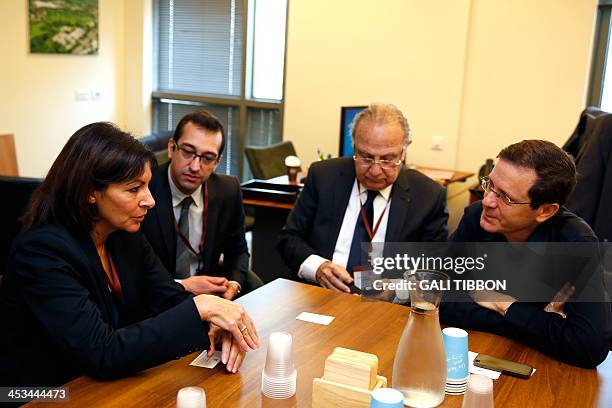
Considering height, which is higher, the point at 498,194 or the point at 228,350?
the point at 498,194

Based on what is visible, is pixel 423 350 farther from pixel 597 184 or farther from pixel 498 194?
pixel 597 184

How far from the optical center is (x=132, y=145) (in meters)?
1.98

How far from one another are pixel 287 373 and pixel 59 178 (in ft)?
2.78

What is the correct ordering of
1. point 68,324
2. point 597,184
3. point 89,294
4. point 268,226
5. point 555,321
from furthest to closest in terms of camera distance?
point 268,226 → point 597,184 → point 555,321 → point 89,294 → point 68,324

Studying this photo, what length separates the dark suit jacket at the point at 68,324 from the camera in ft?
5.63

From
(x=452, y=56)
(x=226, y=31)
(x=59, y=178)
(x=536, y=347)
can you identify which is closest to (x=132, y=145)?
(x=59, y=178)

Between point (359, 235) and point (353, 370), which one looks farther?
point (359, 235)

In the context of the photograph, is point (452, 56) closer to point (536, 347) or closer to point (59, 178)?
point (536, 347)

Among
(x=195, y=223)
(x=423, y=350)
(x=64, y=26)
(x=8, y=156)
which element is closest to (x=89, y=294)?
(x=423, y=350)

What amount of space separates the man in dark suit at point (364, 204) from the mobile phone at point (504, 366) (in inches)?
36.8

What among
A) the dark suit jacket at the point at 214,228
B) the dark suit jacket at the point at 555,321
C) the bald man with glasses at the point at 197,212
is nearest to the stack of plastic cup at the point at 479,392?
the dark suit jacket at the point at 555,321

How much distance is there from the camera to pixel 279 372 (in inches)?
64.7

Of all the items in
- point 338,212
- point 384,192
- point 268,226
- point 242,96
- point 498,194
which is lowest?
point 268,226

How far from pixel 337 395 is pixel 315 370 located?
0.25 m
